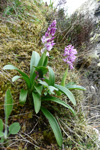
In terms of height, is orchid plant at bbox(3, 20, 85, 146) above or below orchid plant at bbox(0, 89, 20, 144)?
above

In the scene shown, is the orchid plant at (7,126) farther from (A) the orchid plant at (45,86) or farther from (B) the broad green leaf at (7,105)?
(A) the orchid plant at (45,86)

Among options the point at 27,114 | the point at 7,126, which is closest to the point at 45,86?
the point at 27,114

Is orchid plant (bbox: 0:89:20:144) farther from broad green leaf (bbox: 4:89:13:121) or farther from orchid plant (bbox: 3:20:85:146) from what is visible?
orchid plant (bbox: 3:20:85:146)

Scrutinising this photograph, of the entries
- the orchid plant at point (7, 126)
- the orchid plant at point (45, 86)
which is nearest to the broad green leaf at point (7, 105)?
the orchid plant at point (7, 126)

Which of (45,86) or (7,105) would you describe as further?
(45,86)

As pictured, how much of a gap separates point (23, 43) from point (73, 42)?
133 centimetres

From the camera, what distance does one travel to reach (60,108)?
1272 mm

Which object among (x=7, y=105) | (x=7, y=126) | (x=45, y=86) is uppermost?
(x=45, y=86)

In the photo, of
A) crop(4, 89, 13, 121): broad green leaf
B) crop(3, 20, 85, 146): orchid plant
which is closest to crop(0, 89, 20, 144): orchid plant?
crop(4, 89, 13, 121): broad green leaf

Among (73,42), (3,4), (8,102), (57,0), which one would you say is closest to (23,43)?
(3,4)

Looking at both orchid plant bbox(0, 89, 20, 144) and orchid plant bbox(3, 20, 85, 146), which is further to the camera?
orchid plant bbox(3, 20, 85, 146)

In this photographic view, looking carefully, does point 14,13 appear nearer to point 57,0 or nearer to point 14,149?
point 57,0

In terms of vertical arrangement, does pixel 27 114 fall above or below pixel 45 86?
below

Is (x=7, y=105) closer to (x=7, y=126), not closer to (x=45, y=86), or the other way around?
(x=7, y=126)
